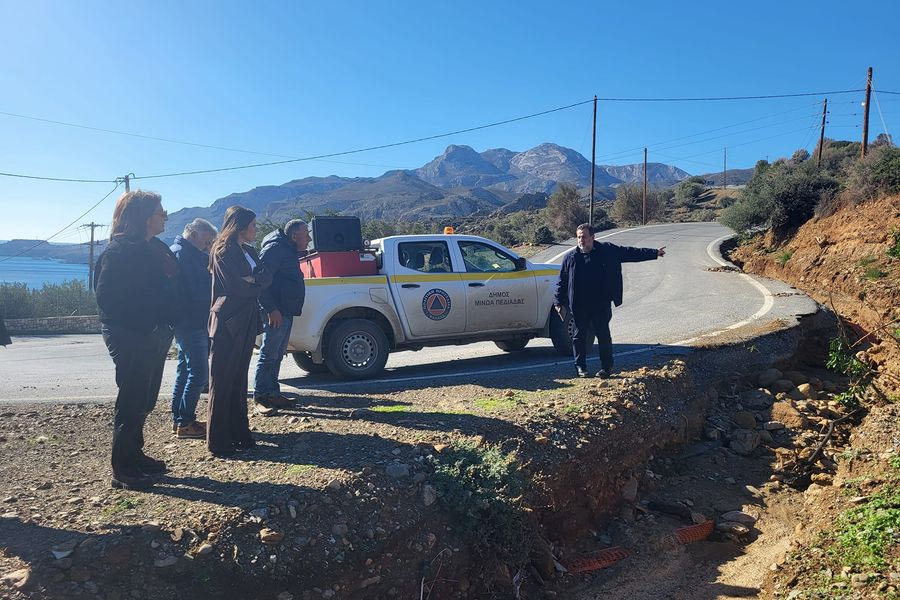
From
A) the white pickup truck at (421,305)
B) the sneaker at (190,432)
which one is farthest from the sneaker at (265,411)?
the white pickup truck at (421,305)

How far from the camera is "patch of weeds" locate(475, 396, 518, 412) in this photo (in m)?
6.22

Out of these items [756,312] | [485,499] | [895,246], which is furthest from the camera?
[895,246]

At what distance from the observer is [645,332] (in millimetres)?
10992

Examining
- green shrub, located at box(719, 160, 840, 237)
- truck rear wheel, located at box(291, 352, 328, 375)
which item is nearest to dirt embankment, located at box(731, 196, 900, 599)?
truck rear wheel, located at box(291, 352, 328, 375)

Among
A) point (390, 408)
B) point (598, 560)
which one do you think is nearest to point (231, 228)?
point (390, 408)

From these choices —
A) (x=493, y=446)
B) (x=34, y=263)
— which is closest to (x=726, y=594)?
(x=493, y=446)

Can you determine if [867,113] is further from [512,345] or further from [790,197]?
[512,345]

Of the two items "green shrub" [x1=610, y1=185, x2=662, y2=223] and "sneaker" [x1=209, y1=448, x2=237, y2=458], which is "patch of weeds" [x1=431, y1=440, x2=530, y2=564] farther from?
"green shrub" [x1=610, y1=185, x2=662, y2=223]

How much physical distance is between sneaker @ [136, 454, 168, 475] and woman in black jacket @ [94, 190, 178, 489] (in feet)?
0.05

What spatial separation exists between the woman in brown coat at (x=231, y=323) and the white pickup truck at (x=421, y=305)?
2.49 m

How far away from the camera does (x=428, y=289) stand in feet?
27.1

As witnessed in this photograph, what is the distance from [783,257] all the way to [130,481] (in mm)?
18651

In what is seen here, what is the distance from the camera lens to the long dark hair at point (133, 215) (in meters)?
4.34

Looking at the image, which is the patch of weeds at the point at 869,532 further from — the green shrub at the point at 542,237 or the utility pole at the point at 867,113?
the utility pole at the point at 867,113
